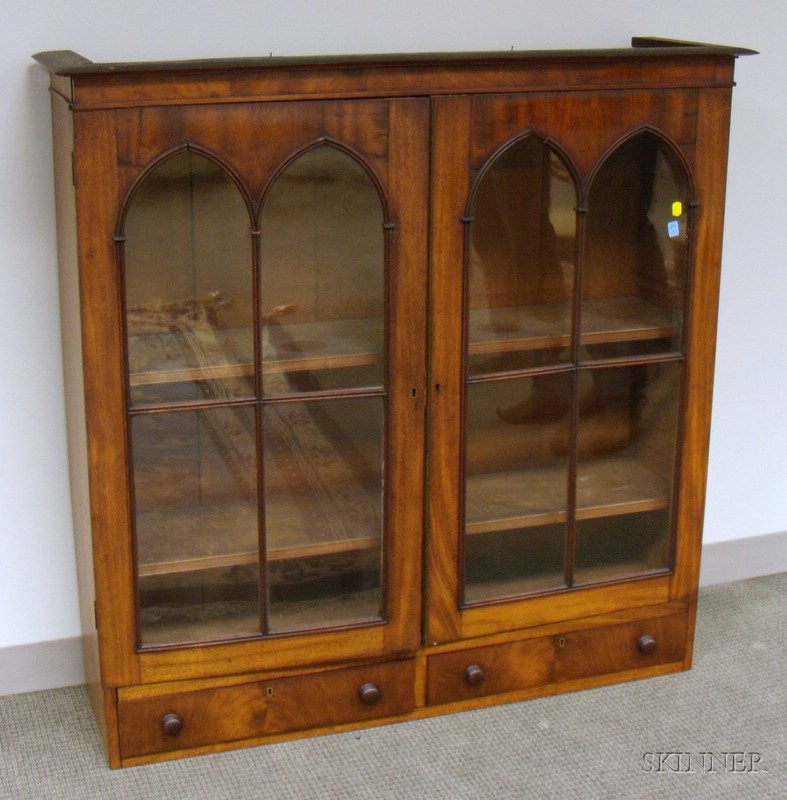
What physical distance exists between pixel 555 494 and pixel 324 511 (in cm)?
40

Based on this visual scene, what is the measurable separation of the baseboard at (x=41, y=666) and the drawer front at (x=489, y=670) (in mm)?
639

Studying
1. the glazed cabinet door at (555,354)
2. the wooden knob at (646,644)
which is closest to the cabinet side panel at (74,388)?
the glazed cabinet door at (555,354)

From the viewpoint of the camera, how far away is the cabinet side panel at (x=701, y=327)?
79.4 inches

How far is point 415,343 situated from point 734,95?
883mm

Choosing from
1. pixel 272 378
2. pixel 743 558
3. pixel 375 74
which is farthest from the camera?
pixel 743 558

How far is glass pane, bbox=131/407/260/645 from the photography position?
1.93 meters

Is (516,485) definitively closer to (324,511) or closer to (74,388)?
(324,511)

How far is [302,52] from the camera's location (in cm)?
210

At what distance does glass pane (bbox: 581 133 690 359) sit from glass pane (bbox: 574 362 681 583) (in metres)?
0.06

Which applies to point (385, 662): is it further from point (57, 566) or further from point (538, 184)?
point (538, 184)

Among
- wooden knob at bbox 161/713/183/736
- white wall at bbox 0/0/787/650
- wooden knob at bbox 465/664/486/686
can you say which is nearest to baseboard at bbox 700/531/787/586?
white wall at bbox 0/0/787/650

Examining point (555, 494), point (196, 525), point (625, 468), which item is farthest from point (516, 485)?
point (196, 525)

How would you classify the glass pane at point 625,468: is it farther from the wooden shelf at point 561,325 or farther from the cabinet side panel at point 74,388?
the cabinet side panel at point 74,388

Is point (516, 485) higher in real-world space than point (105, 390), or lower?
lower
